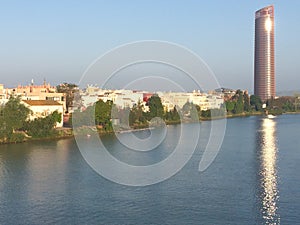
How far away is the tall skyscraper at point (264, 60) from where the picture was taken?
37.8 meters

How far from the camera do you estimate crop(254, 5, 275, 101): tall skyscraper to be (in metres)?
37.8

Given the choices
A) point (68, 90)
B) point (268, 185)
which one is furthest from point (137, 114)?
point (268, 185)

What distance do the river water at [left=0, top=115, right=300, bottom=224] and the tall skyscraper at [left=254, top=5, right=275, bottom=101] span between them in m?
31.2

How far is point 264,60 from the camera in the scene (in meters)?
38.1

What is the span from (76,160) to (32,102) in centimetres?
511

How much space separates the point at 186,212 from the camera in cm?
424

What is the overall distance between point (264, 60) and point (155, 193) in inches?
1376

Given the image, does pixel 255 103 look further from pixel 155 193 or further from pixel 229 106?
pixel 155 193

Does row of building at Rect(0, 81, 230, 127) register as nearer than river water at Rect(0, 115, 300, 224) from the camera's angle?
No

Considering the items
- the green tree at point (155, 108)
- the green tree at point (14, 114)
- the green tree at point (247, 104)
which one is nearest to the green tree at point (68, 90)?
the green tree at point (155, 108)

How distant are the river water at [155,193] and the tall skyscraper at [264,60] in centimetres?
3123

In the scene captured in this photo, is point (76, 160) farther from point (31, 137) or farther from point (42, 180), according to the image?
point (31, 137)

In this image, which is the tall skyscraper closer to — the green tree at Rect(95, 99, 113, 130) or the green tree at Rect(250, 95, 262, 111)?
the green tree at Rect(250, 95, 262, 111)

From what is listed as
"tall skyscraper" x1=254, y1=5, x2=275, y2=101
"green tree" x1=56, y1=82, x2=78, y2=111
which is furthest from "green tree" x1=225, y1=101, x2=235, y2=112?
"tall skyscraper" x1=254, y1=5, x2=275, y2=101
